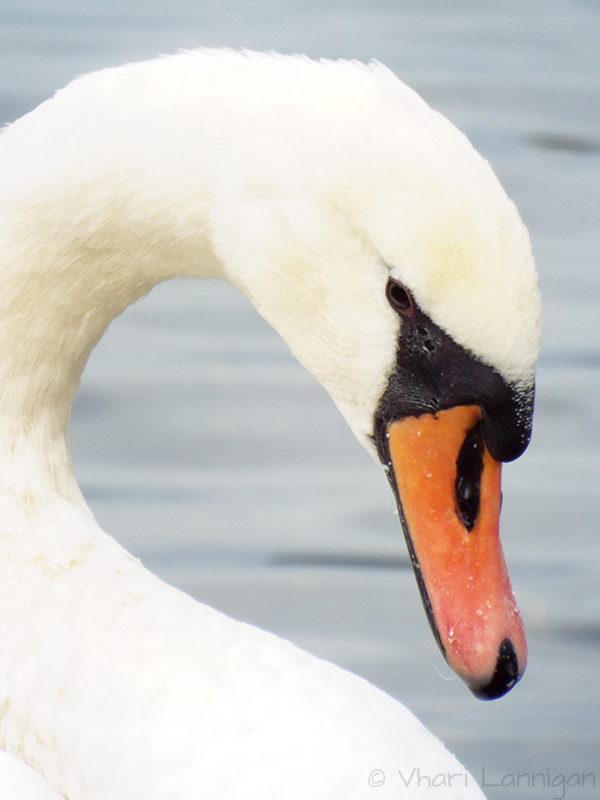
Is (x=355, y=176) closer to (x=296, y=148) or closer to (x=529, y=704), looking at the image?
(x=296, y=148)

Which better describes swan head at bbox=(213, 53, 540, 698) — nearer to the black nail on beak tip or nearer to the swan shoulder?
the black nail on beak tip

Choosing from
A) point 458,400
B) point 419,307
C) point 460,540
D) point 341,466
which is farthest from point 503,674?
point 341,466

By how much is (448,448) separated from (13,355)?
0.66 meters

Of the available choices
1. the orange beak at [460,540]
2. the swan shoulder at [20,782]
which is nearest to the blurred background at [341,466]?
the orange beak at [460,540]

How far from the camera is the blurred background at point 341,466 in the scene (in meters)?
3.36

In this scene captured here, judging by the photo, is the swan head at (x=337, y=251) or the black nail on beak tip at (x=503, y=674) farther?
the black nail on beak tip at (x=503, y=674)

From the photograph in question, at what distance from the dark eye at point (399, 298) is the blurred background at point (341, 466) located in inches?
56.2

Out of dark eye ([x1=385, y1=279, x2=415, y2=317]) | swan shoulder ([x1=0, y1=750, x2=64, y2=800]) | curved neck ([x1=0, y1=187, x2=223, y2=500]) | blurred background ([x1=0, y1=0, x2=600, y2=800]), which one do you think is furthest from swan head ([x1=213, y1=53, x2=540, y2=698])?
blurred background ([x1=0, y1=0, x2=600, y2=800])

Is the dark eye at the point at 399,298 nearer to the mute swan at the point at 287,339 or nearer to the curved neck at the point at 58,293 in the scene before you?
the mute swan at the point at 287,339

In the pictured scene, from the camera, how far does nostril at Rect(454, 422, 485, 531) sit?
195 centimetres

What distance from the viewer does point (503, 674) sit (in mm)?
1931

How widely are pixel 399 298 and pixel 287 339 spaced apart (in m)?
0.23

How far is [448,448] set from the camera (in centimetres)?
196

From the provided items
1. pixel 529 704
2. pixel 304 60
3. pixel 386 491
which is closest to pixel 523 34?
pixel 386 491
